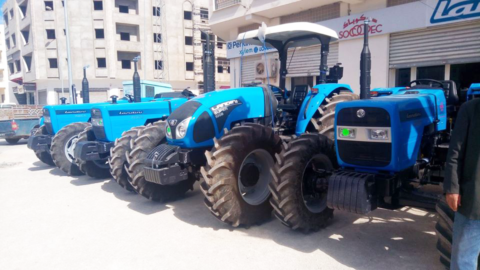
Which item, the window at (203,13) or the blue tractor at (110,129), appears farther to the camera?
the window at (203,13)

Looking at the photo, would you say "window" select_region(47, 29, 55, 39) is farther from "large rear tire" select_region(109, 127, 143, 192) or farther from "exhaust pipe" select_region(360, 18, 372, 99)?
"exhaust pipe" select_region(360, 18, 372, 99)

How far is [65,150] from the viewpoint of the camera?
780cm

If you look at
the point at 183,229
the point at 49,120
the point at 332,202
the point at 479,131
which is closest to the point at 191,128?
the point at 183,229

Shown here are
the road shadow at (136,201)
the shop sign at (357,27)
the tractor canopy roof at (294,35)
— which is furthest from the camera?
the shop sign at (357,27)

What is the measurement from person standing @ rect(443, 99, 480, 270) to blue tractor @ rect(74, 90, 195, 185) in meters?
4.80

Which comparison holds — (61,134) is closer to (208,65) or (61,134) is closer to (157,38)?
(208,65)

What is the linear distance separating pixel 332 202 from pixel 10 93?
51.8m

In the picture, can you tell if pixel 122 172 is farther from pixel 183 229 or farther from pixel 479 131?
pixel 479 131

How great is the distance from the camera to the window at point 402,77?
11033 mm

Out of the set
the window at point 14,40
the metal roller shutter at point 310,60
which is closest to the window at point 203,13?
the window at point 14,40

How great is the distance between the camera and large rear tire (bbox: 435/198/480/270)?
2785 mm

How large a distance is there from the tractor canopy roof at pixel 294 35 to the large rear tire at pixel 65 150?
4.80 meters

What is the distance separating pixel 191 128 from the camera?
4.45 meters

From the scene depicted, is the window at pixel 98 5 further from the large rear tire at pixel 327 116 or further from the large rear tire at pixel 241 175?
the large rear tire at pixel 241 175
